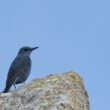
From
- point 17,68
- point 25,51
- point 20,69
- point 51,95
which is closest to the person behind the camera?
point 51,95

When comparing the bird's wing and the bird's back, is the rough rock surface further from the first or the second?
the bird's wing

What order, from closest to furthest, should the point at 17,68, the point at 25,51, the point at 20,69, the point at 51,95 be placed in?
the point at 51,95, the point at 17,68, the point at 20,69, the point at 25,51

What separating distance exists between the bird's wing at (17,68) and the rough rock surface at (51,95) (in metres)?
6.12

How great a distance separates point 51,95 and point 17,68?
730cm

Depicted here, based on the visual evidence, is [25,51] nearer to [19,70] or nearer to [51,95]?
[19,70]

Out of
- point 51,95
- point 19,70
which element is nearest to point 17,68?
point 19,70

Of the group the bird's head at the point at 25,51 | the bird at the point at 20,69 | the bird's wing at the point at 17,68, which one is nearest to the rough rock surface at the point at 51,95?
the bird at the point at 20,69

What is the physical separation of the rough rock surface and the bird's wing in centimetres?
612

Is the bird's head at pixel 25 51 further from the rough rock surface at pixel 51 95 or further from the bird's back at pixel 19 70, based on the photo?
the rough rock surface at pixel 51 95

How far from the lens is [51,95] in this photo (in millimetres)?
5707

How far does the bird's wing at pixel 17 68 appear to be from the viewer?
1250 centimetres

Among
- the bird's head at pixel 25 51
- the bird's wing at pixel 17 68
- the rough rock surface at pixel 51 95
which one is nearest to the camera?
the rough rock surface at pixel 51 95

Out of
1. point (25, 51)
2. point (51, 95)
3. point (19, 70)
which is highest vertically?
point (51, 95)

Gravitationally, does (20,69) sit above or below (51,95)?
below
